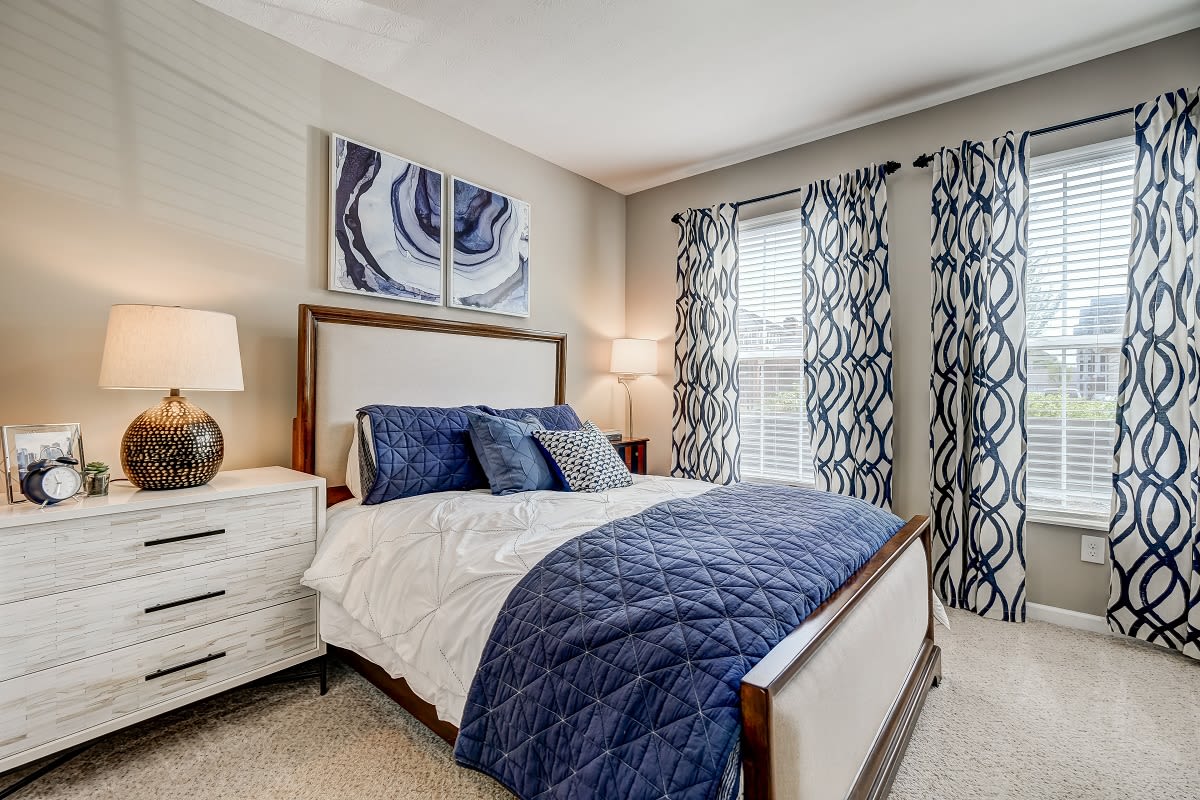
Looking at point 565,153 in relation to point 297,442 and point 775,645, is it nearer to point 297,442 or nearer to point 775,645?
point 297,442

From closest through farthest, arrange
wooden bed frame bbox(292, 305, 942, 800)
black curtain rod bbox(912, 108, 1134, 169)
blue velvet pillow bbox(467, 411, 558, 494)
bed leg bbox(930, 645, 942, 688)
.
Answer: wooden bed frame bbox(292, 305, 942, 800) < bed leg bbox(930, 645, 942, 688) < blue velvet pillow bbox(467, 411, 558, 494) < black curtain rod bbox(912, 108, 1134, 169)

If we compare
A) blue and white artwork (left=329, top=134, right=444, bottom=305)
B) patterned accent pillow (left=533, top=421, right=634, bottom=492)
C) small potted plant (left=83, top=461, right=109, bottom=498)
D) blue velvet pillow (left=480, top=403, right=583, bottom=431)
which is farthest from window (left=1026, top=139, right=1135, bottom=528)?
small potted plant (left=83, top=461, right=109, bottom=498)

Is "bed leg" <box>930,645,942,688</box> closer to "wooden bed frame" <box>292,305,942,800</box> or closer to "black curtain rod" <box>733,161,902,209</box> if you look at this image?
"wooden bed frame" <box>292,305,942,800</box>

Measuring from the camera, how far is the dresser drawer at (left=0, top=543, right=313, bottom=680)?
1.46m

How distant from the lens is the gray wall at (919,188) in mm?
2527

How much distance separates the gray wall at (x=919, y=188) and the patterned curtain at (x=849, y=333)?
0.11 metres

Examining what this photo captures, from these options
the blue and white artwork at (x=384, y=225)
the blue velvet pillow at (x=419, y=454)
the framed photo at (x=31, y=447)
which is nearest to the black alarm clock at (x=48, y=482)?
the framed photo at (x=31, y=447)

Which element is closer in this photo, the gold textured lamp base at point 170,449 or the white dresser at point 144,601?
the white dresser at point 144,601

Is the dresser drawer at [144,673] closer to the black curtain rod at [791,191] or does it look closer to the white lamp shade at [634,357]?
the white lamp shade at [634,357]

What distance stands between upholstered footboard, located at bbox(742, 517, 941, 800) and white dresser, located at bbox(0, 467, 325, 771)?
167 centimetres

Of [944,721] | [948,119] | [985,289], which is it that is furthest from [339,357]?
[948,119]

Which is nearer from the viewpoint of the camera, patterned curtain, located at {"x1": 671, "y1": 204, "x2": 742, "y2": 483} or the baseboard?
the baseboard

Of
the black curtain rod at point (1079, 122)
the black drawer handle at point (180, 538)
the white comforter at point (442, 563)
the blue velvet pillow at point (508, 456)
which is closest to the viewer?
the white comforter at point (442, 563)

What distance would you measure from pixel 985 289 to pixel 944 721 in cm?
194
